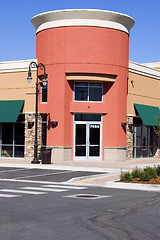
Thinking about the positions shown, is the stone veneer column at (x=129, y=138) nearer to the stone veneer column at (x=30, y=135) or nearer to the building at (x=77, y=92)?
the building at (x=77, y=92)

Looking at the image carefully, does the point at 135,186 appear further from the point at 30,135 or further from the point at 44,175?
the point at 30,135

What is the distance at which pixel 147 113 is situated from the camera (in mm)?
35812

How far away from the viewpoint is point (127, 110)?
110 ft

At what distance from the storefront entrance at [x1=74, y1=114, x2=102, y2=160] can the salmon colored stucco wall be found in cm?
46

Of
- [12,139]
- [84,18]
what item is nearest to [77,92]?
[84,18]

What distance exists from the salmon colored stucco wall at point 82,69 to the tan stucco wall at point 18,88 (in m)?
1.23

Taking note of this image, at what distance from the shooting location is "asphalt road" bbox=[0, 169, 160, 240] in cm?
823

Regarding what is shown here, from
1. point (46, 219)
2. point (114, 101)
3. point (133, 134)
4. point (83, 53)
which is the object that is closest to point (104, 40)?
point (83, 53)

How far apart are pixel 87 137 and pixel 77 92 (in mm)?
3327

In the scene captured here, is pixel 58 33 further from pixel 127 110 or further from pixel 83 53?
pixel 127 110

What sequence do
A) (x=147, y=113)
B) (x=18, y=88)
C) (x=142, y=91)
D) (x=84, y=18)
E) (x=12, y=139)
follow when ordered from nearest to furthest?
(x=84, y=18) → (x=18, y=88) → (x=12, y=139) → (x=147, y=113) → (x=142, y=91)

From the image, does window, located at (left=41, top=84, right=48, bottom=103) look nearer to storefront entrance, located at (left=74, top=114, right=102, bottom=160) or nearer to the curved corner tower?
the curved corner tower

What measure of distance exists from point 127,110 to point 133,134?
238cm

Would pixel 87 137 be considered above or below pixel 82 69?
below
